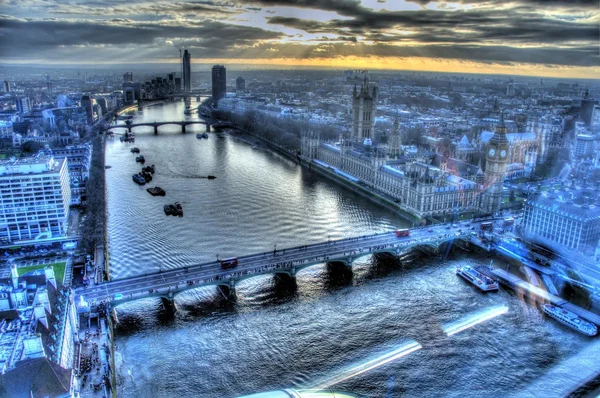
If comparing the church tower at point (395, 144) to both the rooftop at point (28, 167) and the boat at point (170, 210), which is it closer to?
the boat at point (170, 210)

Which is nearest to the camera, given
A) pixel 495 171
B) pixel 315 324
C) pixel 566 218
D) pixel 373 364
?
pixel 373 364

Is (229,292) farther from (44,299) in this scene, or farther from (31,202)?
(31,202)

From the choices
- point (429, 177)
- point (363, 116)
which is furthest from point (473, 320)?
point (363, 116)

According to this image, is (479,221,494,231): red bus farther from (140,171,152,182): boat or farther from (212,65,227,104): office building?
(212,65,227,104): office building

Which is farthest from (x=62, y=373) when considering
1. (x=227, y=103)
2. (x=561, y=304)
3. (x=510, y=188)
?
(x=227, y=103)

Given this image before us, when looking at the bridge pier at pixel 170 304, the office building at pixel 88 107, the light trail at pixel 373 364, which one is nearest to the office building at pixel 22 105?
the office building at pixel 88 107

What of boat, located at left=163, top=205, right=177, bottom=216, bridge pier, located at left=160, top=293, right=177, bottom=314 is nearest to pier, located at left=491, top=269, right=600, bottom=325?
bridge pier, located at left=160, top=293, right=177, bottom=314

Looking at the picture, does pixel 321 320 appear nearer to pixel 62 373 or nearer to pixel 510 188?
pixel 62 373
